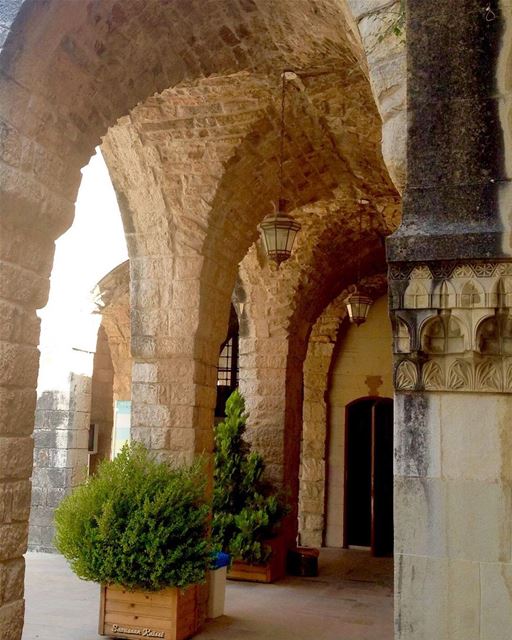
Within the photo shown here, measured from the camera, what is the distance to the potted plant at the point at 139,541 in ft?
18.1

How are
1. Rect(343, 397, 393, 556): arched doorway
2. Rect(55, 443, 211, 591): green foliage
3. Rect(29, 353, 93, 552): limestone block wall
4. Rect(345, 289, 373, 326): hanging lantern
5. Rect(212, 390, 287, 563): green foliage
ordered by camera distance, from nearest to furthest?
1. Rect(55, 443, 211, 591): green foliage
2. Rect(212, 390, 287, 563): green foliage
3. Rect(29, 353, 93, 552): limestone block wall
4. Rect(345, 289, 373, 326): hanging lantern
5. Rect(343, 397, 393, 556): arched doorway

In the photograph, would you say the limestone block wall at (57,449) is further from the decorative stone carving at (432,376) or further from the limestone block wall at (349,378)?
the decorative stone carving at (432,376)

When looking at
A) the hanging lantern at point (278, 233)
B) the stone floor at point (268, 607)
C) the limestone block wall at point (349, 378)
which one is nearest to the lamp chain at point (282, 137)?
the hanging lantern at point (278, 233)

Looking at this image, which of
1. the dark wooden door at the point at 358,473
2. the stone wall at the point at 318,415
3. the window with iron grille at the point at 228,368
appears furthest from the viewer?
the window with iron grille at the point at 228,368

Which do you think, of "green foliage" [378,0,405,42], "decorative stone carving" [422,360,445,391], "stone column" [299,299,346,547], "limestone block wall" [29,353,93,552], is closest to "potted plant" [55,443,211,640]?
"decorative stone carving" [422,360,445,391]

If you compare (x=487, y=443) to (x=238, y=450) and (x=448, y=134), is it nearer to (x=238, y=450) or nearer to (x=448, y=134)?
(x=448, y=134)

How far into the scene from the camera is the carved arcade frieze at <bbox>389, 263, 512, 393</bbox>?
2693mm

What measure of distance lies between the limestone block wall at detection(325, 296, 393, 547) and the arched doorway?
12 centimetres

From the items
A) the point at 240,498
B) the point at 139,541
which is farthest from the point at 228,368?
the point at 139,541

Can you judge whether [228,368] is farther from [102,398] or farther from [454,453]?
[454,453]

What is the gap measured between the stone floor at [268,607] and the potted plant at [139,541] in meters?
0.41

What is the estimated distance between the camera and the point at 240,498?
28.6 feet

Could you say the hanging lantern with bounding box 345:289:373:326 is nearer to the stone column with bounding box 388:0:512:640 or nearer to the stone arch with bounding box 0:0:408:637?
the stone arch with bounding box 0:0:408:637

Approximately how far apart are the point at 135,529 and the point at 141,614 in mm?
824
